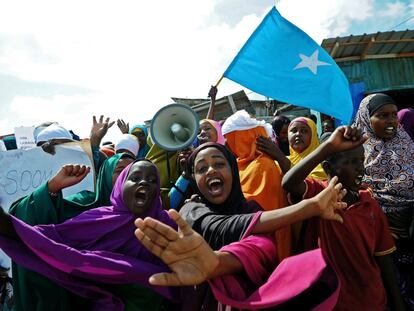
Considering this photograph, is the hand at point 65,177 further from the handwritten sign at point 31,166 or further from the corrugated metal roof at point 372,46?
the corrugated metal roof at point 372,46

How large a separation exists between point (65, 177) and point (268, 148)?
5.42 ft

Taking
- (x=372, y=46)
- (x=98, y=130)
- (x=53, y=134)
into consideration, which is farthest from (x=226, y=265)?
(x=372, y=46)

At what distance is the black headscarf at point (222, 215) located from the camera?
1.75 meters

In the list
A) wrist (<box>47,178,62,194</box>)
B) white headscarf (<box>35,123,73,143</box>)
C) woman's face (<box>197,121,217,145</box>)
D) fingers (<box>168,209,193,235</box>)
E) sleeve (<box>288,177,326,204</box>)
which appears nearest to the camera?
fingers (<box>168,209,193,235</box>)

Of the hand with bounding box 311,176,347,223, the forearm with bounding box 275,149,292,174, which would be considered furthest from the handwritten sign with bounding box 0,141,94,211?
the hand with bounding box 311,176,347,223

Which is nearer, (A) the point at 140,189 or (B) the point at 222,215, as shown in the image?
(B) the point at 222,215

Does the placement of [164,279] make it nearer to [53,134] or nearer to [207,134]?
[207,134]

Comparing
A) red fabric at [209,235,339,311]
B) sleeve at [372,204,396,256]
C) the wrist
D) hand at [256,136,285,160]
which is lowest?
sleeve at [372,204,396,256]

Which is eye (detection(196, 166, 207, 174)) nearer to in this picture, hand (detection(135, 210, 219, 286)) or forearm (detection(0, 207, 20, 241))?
hand (detection(135, 210, 219, 286))

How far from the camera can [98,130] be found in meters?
4.34

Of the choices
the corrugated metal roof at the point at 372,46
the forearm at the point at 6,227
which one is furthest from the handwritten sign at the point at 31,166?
the corrugated metal roof at the point at 372,46

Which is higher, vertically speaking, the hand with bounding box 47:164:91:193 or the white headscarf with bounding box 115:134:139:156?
the white headscarf with bounding box 115:134:139:156

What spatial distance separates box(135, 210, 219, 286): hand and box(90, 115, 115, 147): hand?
3099 mm

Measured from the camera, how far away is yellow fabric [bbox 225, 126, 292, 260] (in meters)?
2.43
